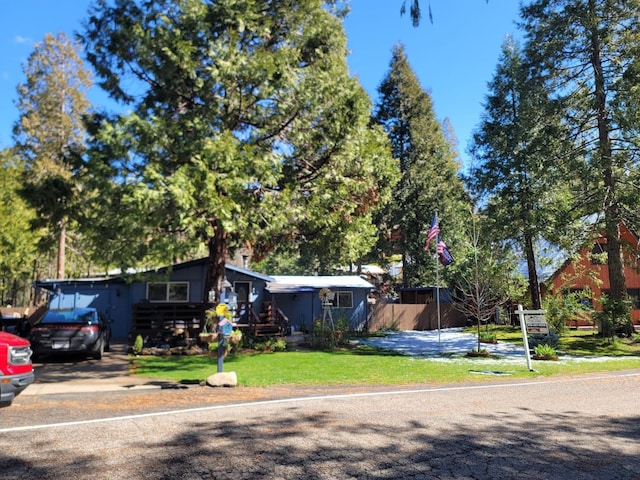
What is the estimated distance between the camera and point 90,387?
10.1m

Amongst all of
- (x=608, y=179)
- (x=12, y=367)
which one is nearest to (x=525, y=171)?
(x=608, y=179)

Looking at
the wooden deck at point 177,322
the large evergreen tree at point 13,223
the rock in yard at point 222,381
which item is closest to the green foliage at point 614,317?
the wooden deck at point 177,322

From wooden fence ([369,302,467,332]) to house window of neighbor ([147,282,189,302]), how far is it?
11402mm

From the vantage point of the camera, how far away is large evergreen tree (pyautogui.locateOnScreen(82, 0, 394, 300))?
39.9 feet

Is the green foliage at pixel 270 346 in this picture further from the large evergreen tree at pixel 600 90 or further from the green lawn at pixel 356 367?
the large evergreen tree at pixel 600 90

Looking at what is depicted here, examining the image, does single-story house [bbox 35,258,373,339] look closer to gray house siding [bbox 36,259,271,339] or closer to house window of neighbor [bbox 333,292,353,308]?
gray house siding [bbox 36,259,271,339]

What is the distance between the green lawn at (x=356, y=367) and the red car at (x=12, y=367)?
14.2 ft

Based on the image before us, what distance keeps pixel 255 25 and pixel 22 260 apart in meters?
23.8

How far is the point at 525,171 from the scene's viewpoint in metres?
23.8

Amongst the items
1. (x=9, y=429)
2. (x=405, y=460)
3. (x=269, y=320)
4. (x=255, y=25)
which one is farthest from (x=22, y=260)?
(x=405, y=460)

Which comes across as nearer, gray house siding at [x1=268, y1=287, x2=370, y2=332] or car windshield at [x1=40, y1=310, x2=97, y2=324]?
car windshield at [x1=40, y1=310, x2=97, y2=324]

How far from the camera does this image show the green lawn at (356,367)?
11633 millimetres

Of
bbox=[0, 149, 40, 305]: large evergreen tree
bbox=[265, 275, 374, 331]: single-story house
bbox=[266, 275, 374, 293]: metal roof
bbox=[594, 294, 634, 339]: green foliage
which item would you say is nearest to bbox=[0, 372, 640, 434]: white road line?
bbox=[594, 294, 634, 339]: green foliage

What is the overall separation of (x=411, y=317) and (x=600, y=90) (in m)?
16.7
